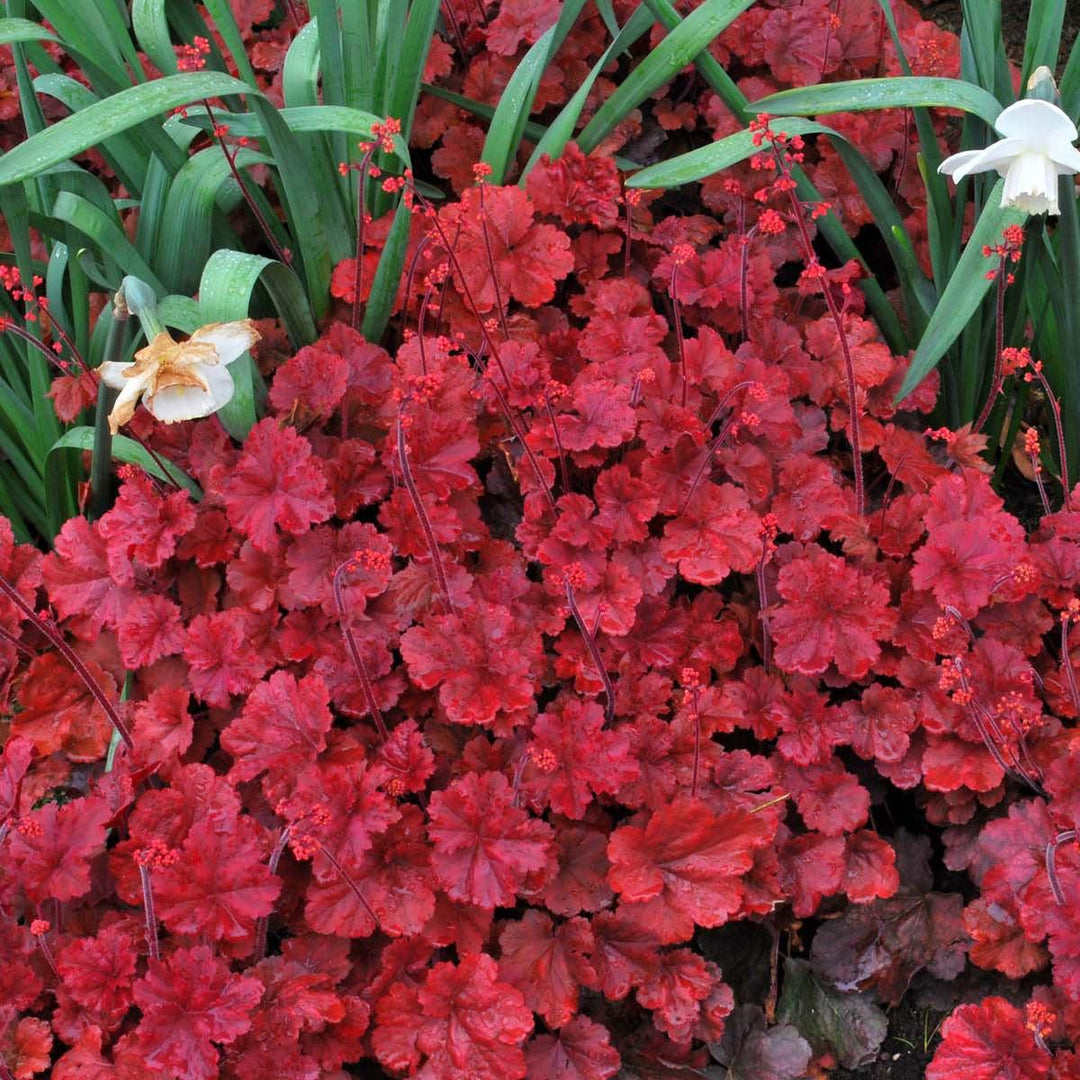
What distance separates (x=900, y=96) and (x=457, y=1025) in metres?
1.56

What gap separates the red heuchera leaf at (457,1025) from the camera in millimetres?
1484

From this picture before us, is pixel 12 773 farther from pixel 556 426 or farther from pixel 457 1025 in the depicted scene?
pixel 556 426

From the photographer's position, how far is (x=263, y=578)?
6.10 ft

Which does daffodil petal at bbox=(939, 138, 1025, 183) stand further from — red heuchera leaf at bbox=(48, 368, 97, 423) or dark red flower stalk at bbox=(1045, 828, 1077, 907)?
red heuchera leaf at bbox=(48, 368, 97, 423)

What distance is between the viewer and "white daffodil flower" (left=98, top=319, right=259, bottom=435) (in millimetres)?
1501

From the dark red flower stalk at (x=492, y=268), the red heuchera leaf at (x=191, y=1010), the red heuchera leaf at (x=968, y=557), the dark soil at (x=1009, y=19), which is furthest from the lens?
the dark soil at (x=1009, y=19)

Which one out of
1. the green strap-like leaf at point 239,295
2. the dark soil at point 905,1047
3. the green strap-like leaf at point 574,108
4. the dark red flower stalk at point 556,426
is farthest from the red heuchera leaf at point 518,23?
the dark soil at point 905,1047

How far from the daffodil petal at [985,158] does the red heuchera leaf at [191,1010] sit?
153 centimetres

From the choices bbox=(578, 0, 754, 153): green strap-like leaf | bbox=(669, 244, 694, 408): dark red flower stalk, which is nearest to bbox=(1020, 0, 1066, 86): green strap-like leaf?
bbox=(578, 0, 754, 153): green strap-like leaf

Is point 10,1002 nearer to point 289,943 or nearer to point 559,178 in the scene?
point 289,943

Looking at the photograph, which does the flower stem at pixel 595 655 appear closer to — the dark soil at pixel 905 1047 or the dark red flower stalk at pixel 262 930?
the dark red flower stalk at pixel 262 930

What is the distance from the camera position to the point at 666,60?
2.06 metres

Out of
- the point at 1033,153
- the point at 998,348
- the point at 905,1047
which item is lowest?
the point at 905,1047

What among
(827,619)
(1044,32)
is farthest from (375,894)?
(1044,32)
